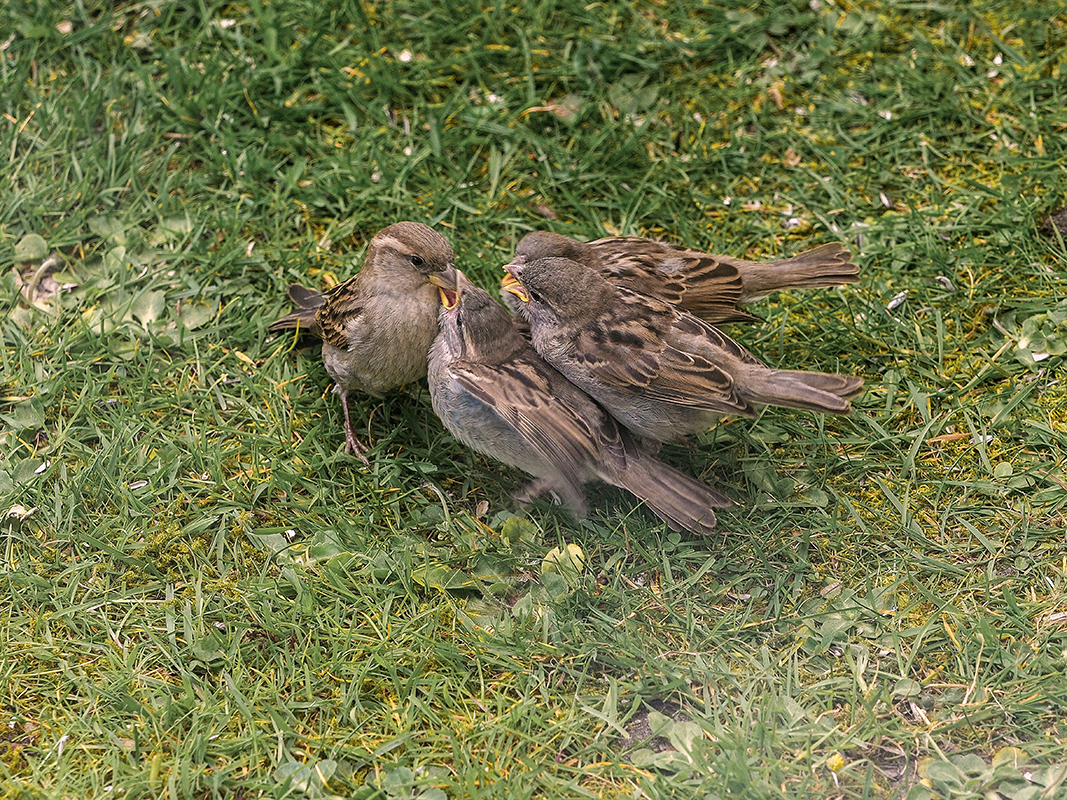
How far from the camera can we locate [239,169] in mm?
5875

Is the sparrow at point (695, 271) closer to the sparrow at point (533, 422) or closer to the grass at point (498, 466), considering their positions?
the sparrow at point (533, 422)

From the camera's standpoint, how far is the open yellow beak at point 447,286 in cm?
480

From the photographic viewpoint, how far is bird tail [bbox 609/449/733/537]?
178 inches

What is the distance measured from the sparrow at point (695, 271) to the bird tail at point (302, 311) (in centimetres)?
104

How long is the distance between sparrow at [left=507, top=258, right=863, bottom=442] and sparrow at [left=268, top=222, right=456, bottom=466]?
1.34ft

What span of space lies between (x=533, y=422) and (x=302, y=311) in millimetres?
1533

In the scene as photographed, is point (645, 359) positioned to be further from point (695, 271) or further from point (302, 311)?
point (302, 311)

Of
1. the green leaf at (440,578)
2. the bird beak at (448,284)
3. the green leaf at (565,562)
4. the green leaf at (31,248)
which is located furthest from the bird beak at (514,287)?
the green leaf at (31,248)

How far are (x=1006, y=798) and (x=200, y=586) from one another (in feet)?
10.6

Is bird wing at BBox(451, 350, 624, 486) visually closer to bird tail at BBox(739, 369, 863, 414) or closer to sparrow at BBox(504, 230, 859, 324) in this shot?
sparrow at BBox(504, 230, 859, 324)

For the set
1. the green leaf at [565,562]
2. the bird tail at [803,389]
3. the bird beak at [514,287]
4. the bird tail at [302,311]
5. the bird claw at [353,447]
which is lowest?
the bird claw at [353,447]

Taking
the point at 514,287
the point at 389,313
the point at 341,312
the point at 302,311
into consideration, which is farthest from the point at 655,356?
the point at 302,311

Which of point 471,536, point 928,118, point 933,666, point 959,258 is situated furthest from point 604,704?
point 928,118

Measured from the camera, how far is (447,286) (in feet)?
15.8
